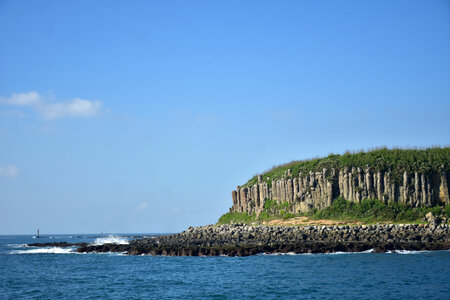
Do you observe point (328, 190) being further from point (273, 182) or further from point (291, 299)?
point (291, 299)

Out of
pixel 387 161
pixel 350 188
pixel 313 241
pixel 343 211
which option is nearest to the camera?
pixel 313 241

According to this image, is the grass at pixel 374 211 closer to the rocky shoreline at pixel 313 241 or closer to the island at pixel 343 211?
the island at pixel 343 211

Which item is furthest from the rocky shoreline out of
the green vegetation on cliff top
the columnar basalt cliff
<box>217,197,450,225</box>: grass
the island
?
the green vegetation on cliff top

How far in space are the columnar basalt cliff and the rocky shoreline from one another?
9949 millimetres

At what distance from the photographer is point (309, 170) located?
267 feet

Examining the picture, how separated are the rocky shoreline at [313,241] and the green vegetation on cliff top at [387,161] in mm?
13930

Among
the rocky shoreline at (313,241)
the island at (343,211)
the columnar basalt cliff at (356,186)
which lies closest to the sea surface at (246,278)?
the rocky shoreline at (313,241)

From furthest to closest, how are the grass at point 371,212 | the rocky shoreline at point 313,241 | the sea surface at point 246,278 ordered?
the grass at point 371,212 → the rocky shoreline at point 313,241 → the sea surface at point 246,278

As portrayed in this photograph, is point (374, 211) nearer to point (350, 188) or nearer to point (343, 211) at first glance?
point (343, 211)

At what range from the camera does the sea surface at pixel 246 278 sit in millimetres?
31266

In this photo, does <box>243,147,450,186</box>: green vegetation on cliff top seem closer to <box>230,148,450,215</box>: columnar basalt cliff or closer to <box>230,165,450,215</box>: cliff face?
<box>230,148,450,215</box>: columnar basalt cliff

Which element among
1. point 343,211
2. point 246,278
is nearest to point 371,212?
point 343,211

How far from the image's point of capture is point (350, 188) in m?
72.4

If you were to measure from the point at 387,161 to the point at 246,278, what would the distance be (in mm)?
43634
